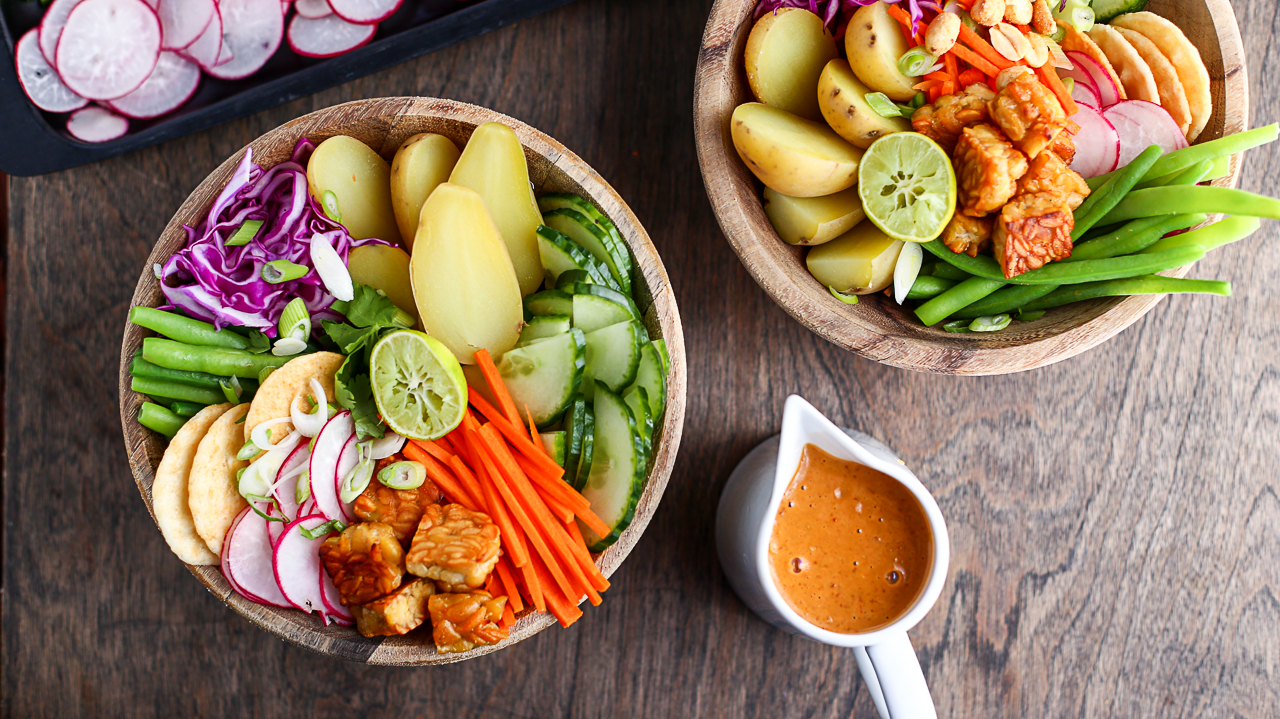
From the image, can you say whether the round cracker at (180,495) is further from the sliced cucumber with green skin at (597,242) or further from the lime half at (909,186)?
the lime half at (909,186)

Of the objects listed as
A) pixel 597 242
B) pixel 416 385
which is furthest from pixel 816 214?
pixel 416 385

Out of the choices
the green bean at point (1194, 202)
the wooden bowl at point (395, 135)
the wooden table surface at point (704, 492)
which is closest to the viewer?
the green bean at point (1194, 202)

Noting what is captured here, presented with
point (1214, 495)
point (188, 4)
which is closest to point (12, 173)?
point (188, 4)

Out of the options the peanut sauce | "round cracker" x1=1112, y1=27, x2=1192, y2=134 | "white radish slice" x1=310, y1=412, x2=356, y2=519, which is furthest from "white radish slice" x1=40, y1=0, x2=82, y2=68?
"round cracker" x1=1112, y1=27, x2=1192, y2=134

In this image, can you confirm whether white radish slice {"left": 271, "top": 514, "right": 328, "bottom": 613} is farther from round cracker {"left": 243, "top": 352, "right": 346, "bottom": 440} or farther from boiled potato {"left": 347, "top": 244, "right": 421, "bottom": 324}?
boiled potato {"left": 347, "top": 244, "right": 421, "bottom": 324}

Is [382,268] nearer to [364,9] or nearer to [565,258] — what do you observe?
[565,258]

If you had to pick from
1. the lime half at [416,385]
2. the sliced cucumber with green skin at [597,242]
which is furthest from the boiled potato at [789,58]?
the lime half at [416,385]
